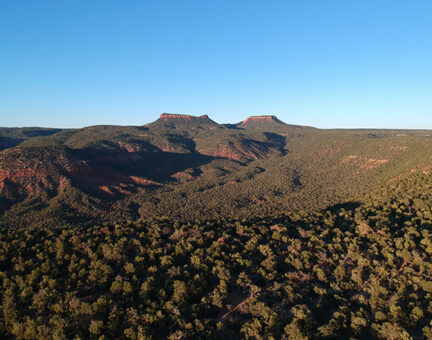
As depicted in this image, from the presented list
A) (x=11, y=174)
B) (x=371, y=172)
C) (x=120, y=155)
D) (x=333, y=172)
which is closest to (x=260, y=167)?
(x=333, y=172)

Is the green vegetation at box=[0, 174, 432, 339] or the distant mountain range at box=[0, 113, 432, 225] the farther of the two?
the distant mountain range at box=[0, 113, 432, 225]

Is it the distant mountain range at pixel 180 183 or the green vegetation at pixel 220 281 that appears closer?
the green vegetation at pixel 220 281

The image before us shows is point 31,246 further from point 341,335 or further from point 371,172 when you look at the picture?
point 371,172

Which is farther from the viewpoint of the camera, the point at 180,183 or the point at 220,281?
the point at 180,183

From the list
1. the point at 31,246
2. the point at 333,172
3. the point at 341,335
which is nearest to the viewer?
the point at 341,335

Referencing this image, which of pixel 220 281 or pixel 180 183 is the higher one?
pixel 220 281

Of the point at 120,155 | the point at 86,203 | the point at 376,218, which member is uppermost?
the point at 120,155

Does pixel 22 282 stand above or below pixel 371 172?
below

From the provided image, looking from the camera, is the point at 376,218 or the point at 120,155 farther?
the point at 120,155
